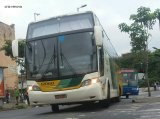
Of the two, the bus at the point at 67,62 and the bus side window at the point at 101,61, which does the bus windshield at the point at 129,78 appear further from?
the bus at the point at 67,62

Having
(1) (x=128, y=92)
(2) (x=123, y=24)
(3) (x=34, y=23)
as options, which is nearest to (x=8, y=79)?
(1) (x=128, y=92)

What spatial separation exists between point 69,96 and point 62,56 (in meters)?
1.53

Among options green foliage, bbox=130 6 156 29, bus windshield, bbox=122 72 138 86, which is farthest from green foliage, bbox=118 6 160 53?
bus windshield, bbox=122 72 138 86

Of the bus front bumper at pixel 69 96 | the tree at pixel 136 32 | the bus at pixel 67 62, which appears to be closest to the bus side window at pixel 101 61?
the bus at pixel 67 62

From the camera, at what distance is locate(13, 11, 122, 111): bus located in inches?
681

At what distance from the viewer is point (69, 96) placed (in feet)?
56.9

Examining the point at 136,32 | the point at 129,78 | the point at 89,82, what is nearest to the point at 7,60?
the point at 129,78

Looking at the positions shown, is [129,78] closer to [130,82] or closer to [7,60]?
[130,82]

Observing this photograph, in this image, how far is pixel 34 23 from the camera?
1880cm

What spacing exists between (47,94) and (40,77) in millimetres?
691

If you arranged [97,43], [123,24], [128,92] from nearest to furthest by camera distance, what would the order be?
[97,43], [123,24], [128,92]

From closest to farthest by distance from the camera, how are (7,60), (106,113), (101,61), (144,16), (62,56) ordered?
(106,113) → (62,56) → (101,61) → (144,16) → (7,60)

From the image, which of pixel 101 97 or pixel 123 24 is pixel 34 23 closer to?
pixel 101 97

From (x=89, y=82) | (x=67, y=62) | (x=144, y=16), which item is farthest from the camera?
(x=144, y=16)
